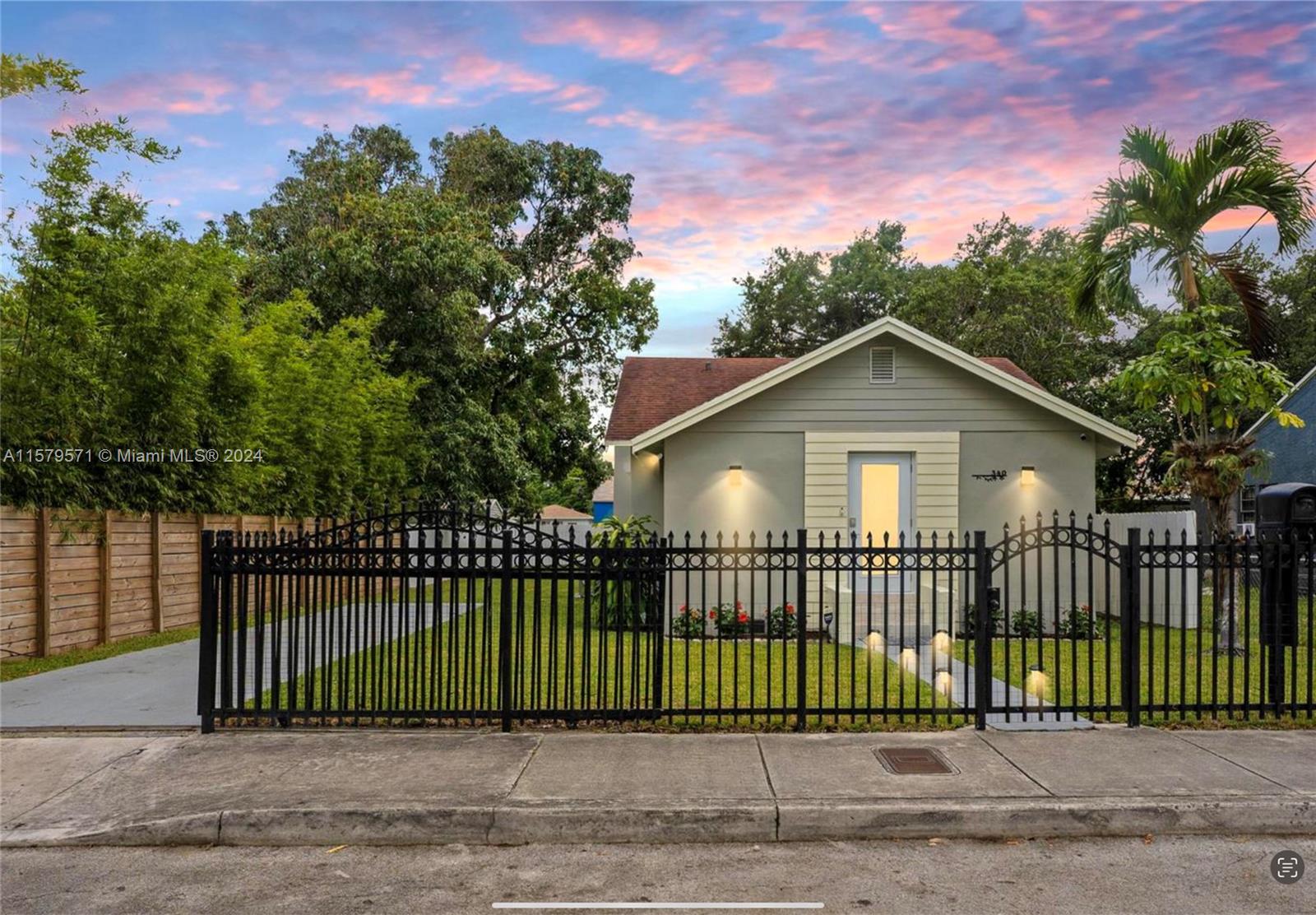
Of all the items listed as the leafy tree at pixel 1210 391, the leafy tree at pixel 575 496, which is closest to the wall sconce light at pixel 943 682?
the leafy tree at pixel 1210 391

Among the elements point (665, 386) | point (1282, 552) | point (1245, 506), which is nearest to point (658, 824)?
point (1282, 552)

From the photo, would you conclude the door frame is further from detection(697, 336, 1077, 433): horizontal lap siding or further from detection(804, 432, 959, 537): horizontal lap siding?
detection(697, 336, 1077, 433): horizontal lap siding

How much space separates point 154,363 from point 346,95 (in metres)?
8.24

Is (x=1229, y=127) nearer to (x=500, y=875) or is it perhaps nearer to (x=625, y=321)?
(x=500, y=875)

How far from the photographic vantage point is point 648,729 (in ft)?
25.4

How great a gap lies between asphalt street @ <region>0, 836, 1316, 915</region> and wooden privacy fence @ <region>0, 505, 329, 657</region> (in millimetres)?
6528

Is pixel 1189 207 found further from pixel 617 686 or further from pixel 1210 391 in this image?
pixel 617 686

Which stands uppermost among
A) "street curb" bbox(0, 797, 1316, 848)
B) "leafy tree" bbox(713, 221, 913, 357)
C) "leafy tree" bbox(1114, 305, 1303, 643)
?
"leafy tree" bbox(713, 221, 913, 357)

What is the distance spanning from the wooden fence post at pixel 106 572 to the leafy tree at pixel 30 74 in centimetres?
528

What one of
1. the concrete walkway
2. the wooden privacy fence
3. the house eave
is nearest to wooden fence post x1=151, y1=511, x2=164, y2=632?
the wooden privacy fence

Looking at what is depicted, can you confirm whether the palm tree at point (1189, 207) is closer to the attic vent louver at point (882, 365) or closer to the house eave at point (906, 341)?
the house eave at point (906, 341)

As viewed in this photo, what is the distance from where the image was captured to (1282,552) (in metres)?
8.23

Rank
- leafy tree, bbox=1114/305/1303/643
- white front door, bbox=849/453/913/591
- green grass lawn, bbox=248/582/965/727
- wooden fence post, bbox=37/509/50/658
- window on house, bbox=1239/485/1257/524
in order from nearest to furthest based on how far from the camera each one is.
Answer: green grass lawn, bbox=248/582/965/727, wooden fence post, bbox=37/509/50/658, leafy tree, bbox=1114/305/1303/643, white front door, bbox=849/453/913/591, window on house, bbox=1239/485/1257/524

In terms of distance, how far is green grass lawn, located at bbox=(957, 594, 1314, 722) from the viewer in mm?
7793
